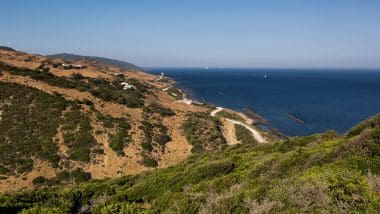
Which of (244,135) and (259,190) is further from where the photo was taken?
(244,135)

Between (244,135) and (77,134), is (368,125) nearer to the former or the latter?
(77,134)

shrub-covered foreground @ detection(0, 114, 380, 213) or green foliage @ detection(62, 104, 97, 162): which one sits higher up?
shrub-covered foreground @ detection(0, 114, 380, 213)

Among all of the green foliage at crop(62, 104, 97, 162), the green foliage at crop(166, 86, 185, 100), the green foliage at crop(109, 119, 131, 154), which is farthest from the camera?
the green foliage at crop(166, 86, 185, 100)

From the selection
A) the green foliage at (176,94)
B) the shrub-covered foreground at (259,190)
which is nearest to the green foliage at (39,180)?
the shrub-covered foreground at (259,190)

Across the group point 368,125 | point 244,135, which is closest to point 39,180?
point 368,125

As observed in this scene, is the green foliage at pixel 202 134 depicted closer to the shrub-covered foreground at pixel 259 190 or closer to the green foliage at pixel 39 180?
the green foliage at pixel 39 180

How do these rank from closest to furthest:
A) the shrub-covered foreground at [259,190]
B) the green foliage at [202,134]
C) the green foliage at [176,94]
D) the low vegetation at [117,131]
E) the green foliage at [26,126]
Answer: the shrub-covered foreground at [259,190], the green foliage at [26,126], the low vegetation at [117,131], the green foliage at [202,134], the green foliage at [176,94]

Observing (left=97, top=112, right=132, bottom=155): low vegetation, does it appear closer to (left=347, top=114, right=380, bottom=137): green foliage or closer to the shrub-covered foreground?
the shrub-covered foreground

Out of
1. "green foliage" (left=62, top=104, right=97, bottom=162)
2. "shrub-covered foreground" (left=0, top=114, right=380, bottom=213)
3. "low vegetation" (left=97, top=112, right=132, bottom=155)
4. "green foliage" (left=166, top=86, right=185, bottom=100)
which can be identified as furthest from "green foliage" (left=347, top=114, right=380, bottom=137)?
"green foliage" (left=166, top=86, right=185, bottom=100)
